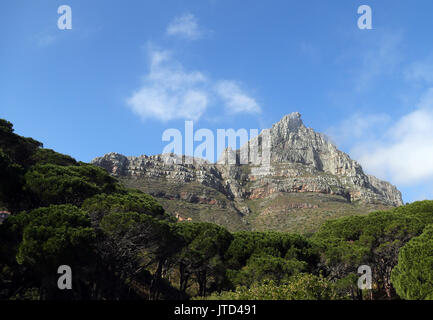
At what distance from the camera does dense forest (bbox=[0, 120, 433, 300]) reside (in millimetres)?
17469

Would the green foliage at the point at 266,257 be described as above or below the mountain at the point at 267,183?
below

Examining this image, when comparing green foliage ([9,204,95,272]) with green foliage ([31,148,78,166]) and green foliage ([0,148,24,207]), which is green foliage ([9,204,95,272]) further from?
green foliage ([31,148,78,166])

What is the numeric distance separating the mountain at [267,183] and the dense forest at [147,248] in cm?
4113

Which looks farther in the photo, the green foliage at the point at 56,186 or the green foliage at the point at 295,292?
the green foliage at the point at 56,186

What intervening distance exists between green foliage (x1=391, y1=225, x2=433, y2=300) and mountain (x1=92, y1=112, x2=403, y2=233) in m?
53.9

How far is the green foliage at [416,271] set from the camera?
15.9m

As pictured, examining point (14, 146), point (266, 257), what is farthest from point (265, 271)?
point (14, 146)

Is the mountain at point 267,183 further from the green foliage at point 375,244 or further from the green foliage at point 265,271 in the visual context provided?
the green foliage at point 265,271

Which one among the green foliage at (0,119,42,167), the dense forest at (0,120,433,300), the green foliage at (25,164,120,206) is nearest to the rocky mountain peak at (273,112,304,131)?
the dense forest at (0,120,433,300)

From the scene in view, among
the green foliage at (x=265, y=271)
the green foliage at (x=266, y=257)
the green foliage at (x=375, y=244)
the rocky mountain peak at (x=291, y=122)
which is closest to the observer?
the green foliage at (x=265, y=271)

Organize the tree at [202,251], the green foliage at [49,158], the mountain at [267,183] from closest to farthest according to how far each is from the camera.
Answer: the tree at [202,251]
the green foliage at [49,158]
the mountain at [267,183]

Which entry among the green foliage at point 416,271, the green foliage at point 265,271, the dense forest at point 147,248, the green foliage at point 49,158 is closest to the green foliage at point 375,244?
the dense forest at point 147,248

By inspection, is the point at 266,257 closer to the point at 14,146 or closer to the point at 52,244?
the point at 52,244
